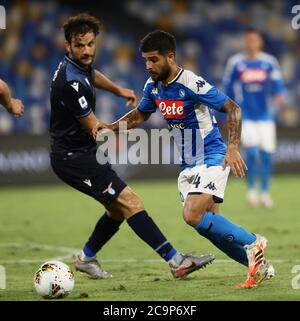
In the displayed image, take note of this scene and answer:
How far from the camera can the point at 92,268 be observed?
738cm

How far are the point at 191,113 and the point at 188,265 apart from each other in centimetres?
125

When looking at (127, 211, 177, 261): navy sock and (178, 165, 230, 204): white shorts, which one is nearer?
(178, 165, 230, 204): white shorts

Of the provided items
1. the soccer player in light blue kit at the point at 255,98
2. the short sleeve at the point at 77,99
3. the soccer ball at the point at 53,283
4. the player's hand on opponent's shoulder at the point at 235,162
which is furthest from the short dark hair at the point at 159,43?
the soccer player in light blue kit at the point at 255,98

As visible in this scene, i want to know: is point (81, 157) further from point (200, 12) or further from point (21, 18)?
point (200, 12)

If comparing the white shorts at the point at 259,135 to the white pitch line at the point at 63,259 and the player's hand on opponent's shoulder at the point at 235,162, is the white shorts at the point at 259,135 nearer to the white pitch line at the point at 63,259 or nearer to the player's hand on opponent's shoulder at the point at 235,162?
the white pitch line at the point at 63,259

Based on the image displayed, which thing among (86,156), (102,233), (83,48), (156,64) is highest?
(83,48)

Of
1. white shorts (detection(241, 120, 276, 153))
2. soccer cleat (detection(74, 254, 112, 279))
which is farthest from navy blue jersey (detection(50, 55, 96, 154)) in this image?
white shorts (detection(241, 120, 276, 153))

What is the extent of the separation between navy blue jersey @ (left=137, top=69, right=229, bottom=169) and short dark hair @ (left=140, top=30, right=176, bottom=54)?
0.78ft

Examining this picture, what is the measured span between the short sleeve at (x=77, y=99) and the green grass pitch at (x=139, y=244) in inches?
56.4

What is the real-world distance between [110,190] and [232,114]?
1259 millimetres

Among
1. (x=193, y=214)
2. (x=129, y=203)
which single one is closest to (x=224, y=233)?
(x=193, y=214)

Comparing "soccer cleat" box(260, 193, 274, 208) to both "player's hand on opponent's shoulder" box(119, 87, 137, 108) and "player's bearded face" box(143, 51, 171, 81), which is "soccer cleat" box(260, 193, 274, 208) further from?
"player's bearded face" box(143, 51, 171, 81)

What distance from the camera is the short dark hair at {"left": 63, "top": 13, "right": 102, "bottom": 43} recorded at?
696cm

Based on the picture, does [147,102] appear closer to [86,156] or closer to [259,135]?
[86,156]
